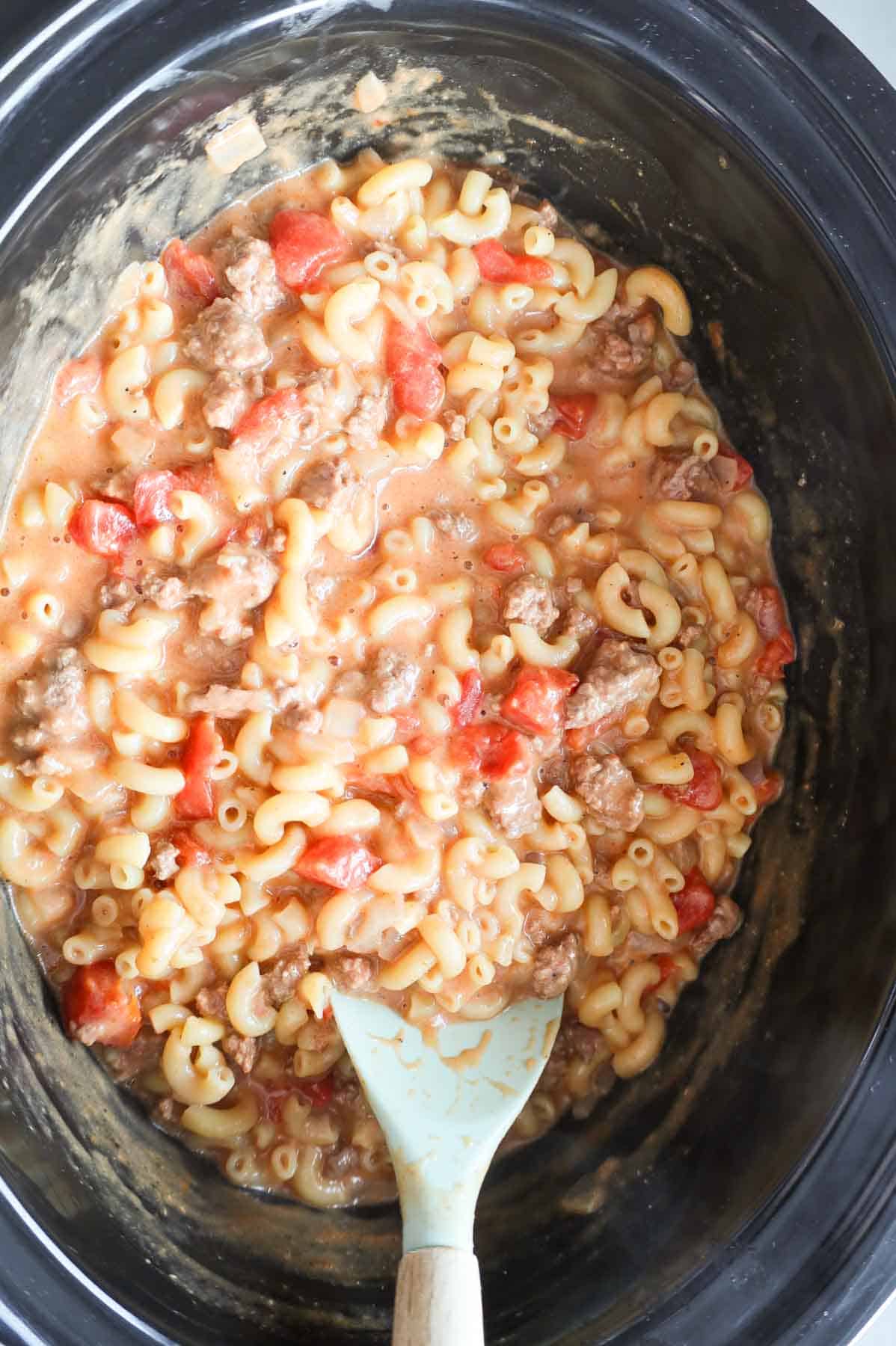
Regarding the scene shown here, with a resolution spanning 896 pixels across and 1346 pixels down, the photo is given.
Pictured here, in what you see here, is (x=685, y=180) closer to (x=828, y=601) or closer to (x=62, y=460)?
(x=828, y=601)

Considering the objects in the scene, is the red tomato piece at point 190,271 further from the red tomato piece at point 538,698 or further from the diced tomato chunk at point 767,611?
the diced tomato chunk at point 767,611

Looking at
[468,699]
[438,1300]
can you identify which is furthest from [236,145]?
[438,1300]

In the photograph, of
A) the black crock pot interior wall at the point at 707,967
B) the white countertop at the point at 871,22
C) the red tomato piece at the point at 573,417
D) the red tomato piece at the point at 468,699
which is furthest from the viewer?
the white countertop at the point at 871,22

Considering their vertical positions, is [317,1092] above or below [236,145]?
below

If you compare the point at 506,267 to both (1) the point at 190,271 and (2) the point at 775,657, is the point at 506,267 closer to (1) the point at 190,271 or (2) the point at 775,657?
(1) the point at 190,271

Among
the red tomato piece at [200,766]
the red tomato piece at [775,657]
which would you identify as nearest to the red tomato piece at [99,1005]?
the red tomato piece at [200,766]

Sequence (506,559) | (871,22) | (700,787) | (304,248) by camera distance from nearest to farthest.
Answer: (304,248) → (506,559) → (700,787) → (871,22)
